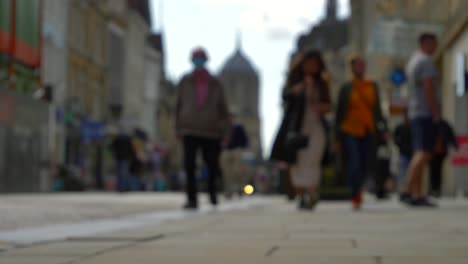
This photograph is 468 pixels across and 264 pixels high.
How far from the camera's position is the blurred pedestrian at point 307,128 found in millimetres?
12484

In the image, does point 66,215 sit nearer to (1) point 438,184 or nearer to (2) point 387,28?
(1) point 438,184

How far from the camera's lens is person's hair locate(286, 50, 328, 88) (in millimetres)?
12773

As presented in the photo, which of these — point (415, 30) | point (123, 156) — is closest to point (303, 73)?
point (123, 156)

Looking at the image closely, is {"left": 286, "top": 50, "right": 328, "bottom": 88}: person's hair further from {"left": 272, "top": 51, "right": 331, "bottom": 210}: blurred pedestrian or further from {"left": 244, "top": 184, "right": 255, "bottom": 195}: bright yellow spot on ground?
{"left": 244, "top": 184, "right": 255, "bottom": 195}: bright yellow spot on ground

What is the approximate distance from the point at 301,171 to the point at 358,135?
883 millimetres

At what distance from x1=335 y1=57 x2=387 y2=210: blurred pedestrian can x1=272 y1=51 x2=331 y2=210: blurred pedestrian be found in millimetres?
354

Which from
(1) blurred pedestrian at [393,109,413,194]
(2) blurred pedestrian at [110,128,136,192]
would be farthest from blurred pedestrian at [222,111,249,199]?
(2) blurred pedestrian at [110,128,136,192]

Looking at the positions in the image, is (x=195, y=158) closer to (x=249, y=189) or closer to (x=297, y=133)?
(x=297, y=133)

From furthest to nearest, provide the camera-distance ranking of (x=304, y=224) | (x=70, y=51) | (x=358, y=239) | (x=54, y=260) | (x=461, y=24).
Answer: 1. (x=70, y=51)
2. (x=461, y=24)
3. (x=304, y=224)
4. (x=358, y=239)
5. (x=54, y=260)

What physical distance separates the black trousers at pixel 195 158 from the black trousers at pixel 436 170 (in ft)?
11.3

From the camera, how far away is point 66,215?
1077 cm

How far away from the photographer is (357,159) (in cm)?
1292

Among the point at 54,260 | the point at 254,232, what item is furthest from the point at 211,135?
the point at 54,260

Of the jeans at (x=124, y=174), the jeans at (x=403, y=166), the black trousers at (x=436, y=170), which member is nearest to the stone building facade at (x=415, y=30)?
the jeans at (x=403, y=166)
